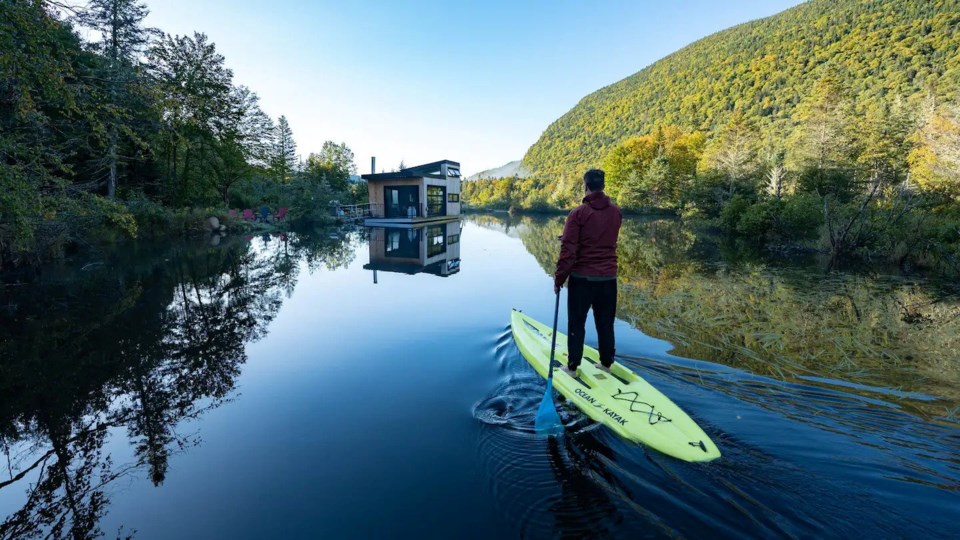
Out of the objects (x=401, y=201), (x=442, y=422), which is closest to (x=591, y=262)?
(x=442, y=422)

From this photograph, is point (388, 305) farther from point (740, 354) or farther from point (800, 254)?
point (800, 254)

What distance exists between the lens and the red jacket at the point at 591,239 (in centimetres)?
372

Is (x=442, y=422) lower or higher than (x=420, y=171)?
lower

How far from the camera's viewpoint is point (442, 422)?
140 inches

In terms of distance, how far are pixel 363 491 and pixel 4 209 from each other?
5885 millimetres

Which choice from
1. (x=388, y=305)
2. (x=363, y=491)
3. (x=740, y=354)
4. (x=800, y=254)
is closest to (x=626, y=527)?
(x=363, y=491)

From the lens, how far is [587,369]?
13.7 feet

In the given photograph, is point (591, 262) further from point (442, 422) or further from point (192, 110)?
point (192, 110)

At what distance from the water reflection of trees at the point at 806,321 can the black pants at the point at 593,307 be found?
1789 mm

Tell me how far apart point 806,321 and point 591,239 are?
5338 millimetres

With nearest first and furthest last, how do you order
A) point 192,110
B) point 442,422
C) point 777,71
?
point 442,422 → point 192,110 → point 777,71

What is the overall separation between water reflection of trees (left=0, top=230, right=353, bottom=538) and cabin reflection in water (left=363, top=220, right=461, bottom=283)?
11.3ft

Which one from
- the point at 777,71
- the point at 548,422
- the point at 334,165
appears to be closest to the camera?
the point at 548,422

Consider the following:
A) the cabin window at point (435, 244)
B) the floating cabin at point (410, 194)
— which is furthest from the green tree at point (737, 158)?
the floating cabin at point (410, 194)
